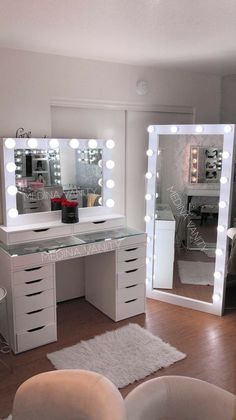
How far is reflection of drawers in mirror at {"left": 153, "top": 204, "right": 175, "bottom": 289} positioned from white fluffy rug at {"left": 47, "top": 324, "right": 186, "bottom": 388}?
2.28 ft

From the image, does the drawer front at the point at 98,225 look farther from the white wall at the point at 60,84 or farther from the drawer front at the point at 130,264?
the white wall at the point at 60,84

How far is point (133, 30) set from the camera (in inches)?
93.8

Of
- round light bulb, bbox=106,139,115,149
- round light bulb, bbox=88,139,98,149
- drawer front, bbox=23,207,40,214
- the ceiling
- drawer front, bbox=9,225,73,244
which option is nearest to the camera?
the ceiling

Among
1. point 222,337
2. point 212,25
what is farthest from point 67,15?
point 222,337

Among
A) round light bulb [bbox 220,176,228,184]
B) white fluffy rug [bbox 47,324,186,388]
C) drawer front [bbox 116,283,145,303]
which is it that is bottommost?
white fluffy rug [bbox 47,324,186,388]

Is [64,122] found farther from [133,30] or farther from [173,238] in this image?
[173,238]

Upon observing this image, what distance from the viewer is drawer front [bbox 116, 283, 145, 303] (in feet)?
10.0

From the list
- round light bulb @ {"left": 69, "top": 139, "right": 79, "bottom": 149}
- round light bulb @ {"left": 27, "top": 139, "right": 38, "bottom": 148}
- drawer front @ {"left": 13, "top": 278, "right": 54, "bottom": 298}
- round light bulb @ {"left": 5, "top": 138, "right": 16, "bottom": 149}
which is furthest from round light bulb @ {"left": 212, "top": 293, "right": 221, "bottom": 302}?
round light bulb @ {"left": 5, "top": 138, "right": 16, "bottom": 149}

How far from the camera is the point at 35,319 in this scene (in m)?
2.66

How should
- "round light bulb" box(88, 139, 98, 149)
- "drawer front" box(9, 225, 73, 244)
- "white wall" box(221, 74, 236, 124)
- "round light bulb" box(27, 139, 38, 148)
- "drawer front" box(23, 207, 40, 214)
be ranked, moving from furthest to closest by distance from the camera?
"white wall" box(221, 74, 236, 124)
"round light bulb" box(88, 139, 98, 149)
"drawer front" box(23, 207, 40, 214)
"round light bulb" box(27, 139, 38, 148)
"drawer front" box(9, 225, 73, 244)

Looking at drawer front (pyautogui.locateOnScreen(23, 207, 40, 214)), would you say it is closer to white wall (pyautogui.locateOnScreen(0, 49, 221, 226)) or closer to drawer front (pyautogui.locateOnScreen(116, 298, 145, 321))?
white wall (pyautogui.locateOnScreen(0, 49, 221, 226))

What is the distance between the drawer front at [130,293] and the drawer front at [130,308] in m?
0.04

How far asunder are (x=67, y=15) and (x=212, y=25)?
2.96ft

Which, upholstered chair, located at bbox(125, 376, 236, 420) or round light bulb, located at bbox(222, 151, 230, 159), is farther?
round light bulb, located at bbox(222, 151, 230, 159)
